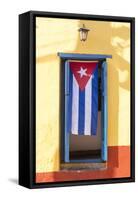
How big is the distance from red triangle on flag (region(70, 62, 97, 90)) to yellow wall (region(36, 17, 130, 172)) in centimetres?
20

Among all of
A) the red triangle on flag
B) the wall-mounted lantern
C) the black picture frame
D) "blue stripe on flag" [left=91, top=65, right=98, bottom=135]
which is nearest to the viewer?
Answer: the black picture frame

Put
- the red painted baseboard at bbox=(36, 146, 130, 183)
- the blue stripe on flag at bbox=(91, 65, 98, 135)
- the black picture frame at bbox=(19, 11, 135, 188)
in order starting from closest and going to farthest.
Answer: the black picture frame at bbox=(19, 11, 135, 188)
the red painted baseboard at bbox=(36, 146, 130, 183)
the blue stripe on flag at bbox=(91, 65, 98, 135)

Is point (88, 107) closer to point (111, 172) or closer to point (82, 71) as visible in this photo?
point (82, 71)

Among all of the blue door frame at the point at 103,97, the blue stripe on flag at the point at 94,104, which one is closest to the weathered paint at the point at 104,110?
the blue door frame at the point at 103,97

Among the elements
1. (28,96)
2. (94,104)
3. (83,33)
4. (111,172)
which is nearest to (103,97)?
(94,104)

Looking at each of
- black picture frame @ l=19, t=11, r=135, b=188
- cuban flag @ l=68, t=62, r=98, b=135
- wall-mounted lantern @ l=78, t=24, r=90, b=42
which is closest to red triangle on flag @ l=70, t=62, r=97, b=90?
cuban flag @ l=68, t=62, r=98, b=135

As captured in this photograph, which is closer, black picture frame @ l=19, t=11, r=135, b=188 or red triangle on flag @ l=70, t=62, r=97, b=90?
black picture frame @ l=19, t=11, r=135, b=188

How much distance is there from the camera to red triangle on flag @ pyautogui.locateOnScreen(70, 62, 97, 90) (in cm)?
1098

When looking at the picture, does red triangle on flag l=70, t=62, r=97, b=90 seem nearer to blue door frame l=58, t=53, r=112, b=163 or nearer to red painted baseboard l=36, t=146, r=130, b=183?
blue door frame l=58, t=53, r=112, b=163

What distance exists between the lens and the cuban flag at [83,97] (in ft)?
36.0

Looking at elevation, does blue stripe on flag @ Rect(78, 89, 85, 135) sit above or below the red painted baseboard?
above

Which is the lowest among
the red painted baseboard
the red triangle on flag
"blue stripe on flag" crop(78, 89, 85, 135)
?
the red painted baseboard

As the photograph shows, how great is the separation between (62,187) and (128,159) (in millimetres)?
1239

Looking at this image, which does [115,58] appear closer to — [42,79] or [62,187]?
[42,79]
